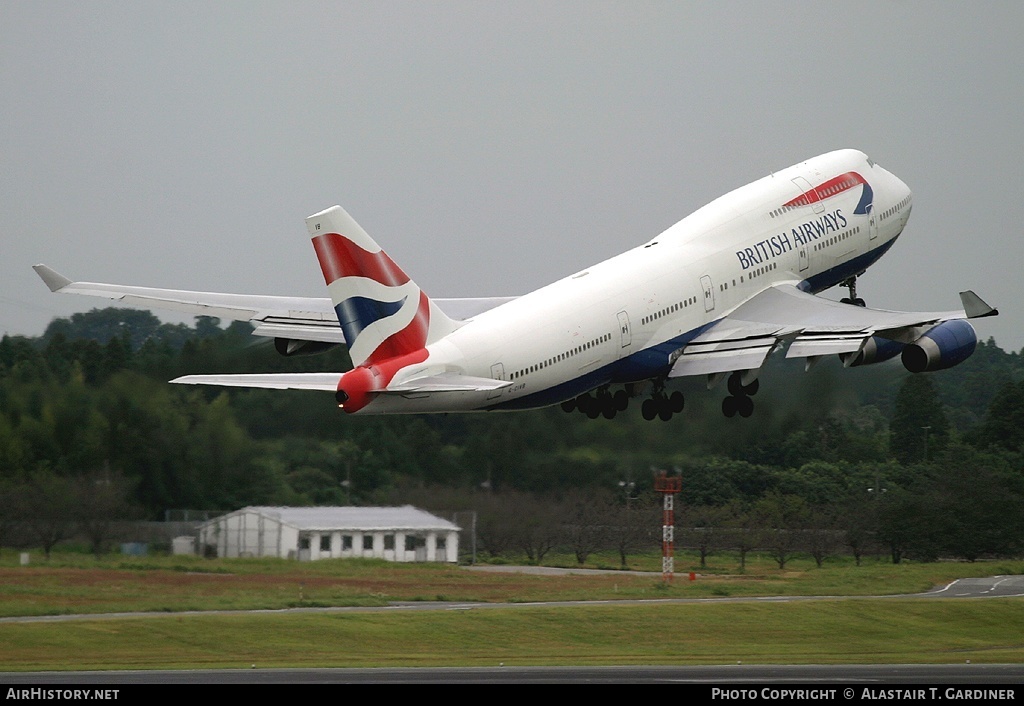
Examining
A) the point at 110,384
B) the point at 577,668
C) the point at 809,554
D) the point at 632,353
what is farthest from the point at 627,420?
the point at 809,554

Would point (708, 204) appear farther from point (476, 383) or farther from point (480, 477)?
point (476, 383)

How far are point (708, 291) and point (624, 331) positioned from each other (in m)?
4.46

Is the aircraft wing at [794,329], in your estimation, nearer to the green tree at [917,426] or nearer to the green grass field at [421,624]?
the green grass field at [421,624]

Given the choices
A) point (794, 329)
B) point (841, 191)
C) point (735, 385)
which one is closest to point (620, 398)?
point (735, 385)

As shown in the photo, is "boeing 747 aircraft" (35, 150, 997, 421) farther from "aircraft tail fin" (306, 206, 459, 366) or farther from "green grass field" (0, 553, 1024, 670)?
"green grass field" (0, 553, 1024, 670)

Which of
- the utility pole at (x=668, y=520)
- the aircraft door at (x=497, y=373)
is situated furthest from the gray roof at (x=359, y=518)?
the aircraft door at (x=497, y=373)

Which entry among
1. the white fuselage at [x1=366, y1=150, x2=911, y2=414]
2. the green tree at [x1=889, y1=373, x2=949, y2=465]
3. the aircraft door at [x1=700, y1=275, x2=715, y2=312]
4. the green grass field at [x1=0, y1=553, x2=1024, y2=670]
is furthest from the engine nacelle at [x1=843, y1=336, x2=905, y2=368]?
the green tree at [x1=889, y1=373, x2=949, y2=465]

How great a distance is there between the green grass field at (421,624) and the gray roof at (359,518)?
5.33 feet

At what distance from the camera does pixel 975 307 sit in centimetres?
4134

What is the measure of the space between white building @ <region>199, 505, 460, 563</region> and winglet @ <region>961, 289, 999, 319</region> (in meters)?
17.5

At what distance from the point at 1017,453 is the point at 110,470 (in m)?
38.7

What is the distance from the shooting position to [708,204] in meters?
50.9

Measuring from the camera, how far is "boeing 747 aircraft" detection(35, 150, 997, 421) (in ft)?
126

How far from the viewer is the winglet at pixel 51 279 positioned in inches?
1706
